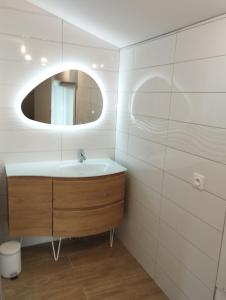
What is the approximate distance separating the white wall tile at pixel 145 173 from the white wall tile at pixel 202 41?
2.91 feet

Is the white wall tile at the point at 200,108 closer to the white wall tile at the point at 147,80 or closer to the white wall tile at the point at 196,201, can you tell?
the white wall tile at the point at 147,80

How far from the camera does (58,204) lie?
85.3 inches

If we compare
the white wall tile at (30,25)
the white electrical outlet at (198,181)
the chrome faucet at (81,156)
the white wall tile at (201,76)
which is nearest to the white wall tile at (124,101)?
the chrome faucet at (81,156)

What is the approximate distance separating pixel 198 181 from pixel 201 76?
66 cm

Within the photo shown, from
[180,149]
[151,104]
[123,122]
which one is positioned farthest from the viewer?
[123,122]

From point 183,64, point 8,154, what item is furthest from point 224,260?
point 8,154

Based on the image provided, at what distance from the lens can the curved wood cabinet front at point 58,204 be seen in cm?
210

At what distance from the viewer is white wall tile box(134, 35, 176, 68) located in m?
1.87

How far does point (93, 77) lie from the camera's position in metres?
2.54

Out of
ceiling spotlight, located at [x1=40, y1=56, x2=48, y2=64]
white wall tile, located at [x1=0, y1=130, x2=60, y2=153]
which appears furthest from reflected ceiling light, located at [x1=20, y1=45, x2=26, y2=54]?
white wall tile, located at [x1=0, y1=130, x2=60, y2=153]

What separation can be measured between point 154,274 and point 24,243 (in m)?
1.30

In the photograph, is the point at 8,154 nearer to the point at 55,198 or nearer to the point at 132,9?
the point at 55,198

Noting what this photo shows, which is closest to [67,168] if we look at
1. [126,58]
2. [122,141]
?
[122,141]

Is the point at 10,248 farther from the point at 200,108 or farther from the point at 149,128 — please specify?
the point at 200,108
